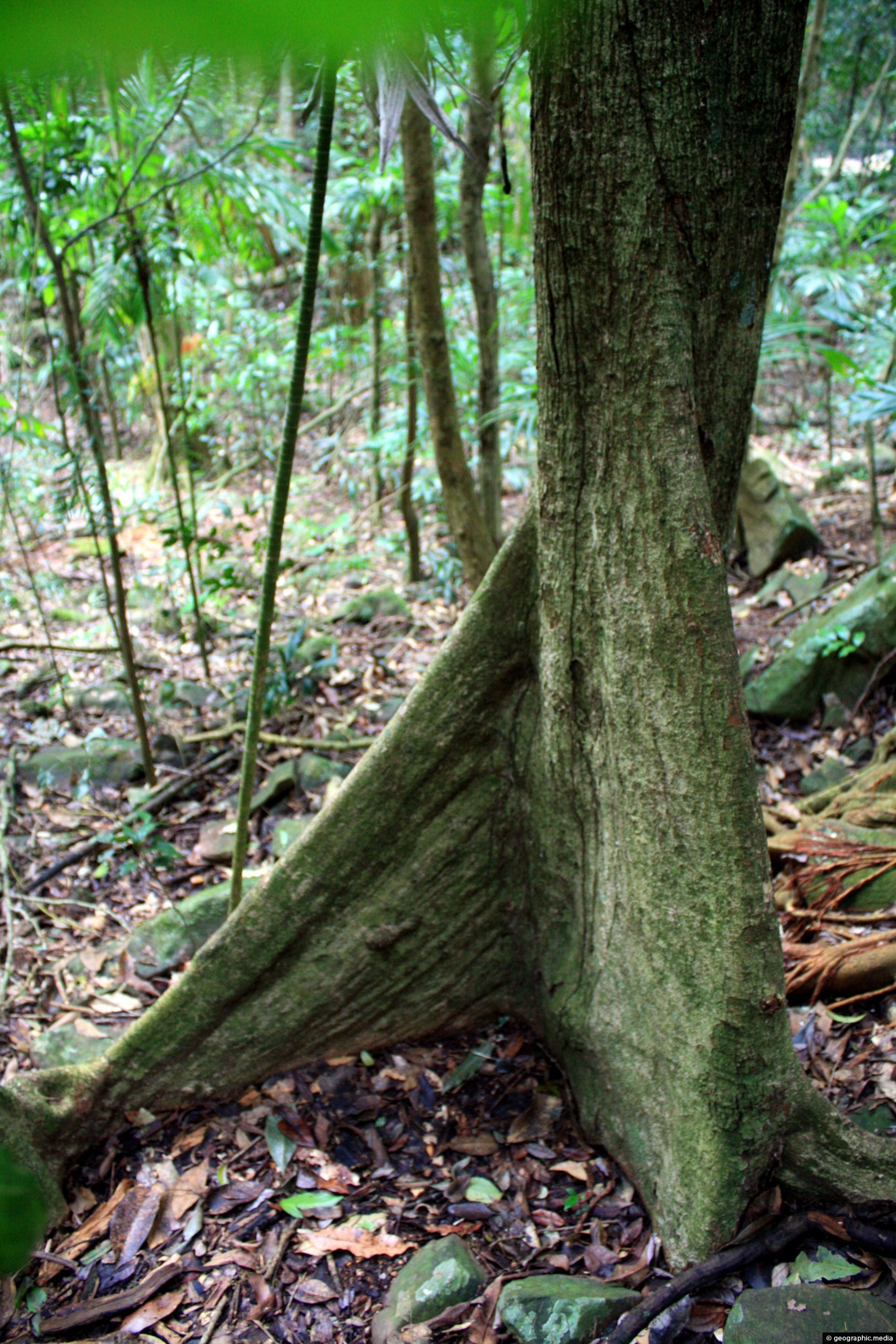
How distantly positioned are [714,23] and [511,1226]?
2664 mm

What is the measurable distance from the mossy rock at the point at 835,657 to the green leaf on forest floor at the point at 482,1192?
2.84 m

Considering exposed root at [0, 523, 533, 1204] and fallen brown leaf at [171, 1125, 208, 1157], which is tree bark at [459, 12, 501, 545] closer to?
exposed root at [0, 523, 533, 1204]

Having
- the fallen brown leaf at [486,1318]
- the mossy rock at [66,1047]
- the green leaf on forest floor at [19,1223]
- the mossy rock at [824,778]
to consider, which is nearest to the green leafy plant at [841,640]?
the mossy rock at [824,778]

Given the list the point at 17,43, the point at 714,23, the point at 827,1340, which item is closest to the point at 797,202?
the point at 714,23

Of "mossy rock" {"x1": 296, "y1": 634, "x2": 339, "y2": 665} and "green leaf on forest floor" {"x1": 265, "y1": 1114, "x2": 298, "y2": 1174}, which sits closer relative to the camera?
"green leaf on forest floor" {"x1": 265, "y1": 1114, "x2": 298, "y2": 1174}

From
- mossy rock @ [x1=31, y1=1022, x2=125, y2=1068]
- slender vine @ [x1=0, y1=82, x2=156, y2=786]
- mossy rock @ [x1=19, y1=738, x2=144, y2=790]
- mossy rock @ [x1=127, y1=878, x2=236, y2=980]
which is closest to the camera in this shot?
mossy rock @ [x1=31, y1=1022, x2=125, y2=1068]

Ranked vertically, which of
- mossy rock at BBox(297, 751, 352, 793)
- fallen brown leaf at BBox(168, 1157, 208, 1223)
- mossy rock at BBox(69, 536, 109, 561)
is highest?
mossy rock at BBox(69, 536, 109, 561)

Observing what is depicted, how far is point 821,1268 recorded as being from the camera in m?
1.85

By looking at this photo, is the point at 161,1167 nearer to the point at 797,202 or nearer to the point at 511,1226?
the point at 511,1226

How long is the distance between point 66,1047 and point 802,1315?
2200 millimetres

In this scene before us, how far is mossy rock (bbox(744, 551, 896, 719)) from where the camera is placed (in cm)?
416

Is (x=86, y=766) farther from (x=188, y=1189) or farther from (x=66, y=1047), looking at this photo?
(x=188, y=1189)

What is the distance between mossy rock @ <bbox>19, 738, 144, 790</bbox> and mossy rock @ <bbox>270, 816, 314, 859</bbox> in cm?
97

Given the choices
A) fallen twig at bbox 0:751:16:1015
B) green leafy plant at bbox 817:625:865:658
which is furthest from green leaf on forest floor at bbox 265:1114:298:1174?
green leafy plant at bbox 817:625:865:658
